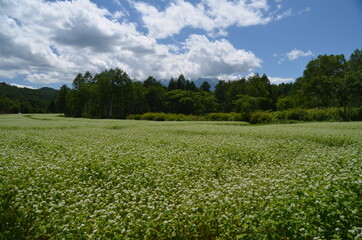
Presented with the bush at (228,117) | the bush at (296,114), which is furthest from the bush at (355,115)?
the bush at (228,117)

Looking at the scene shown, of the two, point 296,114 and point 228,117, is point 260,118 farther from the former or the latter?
point 296,114

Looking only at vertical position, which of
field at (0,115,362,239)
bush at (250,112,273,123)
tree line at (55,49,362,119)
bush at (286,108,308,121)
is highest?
tree line at (55,49,362,119)

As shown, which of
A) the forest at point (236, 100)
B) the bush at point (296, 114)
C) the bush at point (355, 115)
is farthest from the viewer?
the bush at point (296, 114)

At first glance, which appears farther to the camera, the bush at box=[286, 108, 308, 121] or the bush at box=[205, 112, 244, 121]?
the bush at box=[205, 112, 244, 121]

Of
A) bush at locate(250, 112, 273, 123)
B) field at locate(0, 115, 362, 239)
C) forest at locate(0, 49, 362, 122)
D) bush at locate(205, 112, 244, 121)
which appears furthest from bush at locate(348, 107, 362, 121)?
field at locate(0, 115, 362, 239)

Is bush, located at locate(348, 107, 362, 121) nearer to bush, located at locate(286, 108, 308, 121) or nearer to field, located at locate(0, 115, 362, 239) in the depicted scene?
bush, located at locate(286, 108, 308, 121)

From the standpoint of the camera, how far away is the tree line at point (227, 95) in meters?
49.7

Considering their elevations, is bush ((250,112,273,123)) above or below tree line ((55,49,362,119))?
below

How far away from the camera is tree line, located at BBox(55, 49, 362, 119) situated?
49.7 m

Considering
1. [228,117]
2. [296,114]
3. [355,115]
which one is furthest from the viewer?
[228,117]

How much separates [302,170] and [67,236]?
8306mm

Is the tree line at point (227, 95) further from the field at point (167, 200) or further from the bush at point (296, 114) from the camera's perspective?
the field at point (167, 200)

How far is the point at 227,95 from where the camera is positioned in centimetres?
9456

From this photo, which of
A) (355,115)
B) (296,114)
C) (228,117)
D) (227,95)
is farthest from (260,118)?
(227,95)
